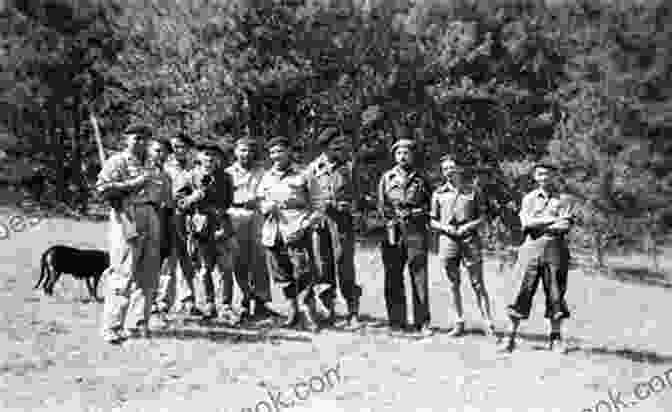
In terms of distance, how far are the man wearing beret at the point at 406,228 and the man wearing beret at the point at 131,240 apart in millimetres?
2864

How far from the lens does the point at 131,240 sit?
682 centimetres

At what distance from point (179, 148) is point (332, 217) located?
2.21 meters

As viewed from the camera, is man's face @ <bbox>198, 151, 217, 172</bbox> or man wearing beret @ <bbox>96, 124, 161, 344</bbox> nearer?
man wearing beret @ <bbox>96, 124, 161, 344</bbox>

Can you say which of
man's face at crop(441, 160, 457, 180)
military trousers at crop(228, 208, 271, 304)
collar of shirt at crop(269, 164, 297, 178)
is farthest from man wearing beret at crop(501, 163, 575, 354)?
military trousers at crop(228, 208, 271, 304)

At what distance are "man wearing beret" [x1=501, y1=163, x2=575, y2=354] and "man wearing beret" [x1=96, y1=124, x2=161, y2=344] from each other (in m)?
4.16

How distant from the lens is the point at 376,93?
25.6m

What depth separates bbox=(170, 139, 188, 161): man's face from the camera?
26.7ft

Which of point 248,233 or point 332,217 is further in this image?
point 248,233

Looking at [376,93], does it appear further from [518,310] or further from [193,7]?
[518,310]

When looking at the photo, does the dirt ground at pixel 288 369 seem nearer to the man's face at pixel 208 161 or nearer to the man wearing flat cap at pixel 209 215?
the man wearing flat cap at pixel 209 215

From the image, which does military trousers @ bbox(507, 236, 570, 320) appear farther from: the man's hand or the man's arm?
the man's hand

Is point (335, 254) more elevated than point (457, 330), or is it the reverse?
point (335, 254)

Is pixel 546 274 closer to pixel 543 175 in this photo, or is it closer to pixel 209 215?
pixel 543 175

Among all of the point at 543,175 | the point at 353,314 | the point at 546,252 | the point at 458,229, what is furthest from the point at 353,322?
the point at 543,175
